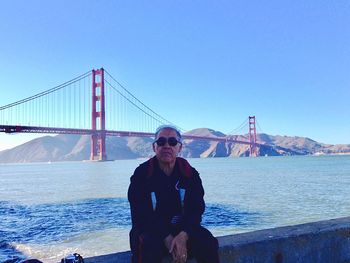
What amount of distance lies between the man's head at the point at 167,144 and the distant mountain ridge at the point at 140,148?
292 ft

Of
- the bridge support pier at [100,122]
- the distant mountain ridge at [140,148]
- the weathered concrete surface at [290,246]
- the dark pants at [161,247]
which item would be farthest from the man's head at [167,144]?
the distant mountain ridge at [140,148]

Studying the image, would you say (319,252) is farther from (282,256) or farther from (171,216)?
(171,216)

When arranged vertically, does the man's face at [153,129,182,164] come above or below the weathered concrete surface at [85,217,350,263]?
above

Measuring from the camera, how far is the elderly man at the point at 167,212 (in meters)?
1.78

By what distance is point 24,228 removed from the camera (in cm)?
848

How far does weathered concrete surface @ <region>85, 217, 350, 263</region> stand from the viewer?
205 centimetres

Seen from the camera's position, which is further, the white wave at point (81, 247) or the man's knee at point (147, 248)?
the white wave at point (81, 247)

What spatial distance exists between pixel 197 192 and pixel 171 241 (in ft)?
0.98

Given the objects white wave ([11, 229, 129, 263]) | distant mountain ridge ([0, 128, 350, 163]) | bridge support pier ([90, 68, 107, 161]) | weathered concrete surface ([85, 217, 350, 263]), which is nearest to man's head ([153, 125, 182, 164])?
weathered concrete surface ([85, 217, 350, 263])

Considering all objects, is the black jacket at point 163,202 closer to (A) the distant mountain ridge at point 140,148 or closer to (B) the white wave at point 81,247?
(B) the white wave at point 81,247

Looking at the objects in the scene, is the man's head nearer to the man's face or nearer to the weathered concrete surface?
the man's face

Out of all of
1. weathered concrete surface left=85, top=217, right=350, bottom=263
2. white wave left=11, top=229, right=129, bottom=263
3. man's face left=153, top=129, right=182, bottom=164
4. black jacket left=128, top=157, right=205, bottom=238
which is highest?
man's face left=153, top=129, right=182, bottom=164

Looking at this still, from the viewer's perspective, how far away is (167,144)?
2.04m

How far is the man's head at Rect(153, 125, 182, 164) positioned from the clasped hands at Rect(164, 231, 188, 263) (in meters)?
0.42
